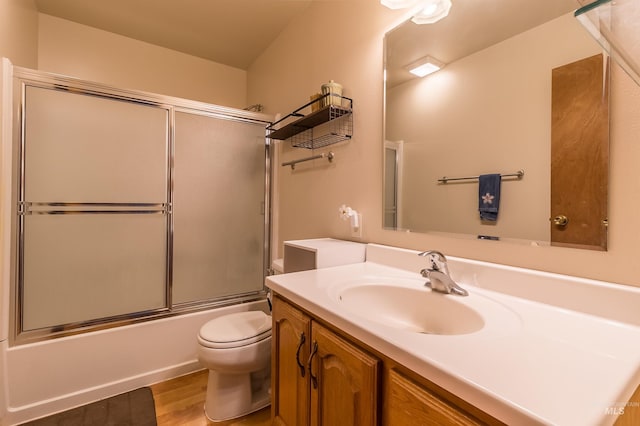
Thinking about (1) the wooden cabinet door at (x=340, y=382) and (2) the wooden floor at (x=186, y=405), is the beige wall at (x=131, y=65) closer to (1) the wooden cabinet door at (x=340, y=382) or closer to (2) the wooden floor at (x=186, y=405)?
(2) the wooden floor at (x=186, y=405)

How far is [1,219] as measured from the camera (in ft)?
4.75

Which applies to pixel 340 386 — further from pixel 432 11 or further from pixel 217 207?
pixel 217 207

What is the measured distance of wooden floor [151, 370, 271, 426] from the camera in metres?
1.50

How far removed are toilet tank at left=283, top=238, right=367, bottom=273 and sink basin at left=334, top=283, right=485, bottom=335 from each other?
261mm

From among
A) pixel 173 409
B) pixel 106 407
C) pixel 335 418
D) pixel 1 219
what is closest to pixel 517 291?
pixel 335 418

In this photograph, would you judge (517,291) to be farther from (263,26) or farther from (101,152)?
(263,26)

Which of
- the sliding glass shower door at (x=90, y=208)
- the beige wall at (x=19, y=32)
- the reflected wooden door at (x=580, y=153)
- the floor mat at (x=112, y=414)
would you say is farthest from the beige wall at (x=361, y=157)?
the beige wall at (x=19, y=32)

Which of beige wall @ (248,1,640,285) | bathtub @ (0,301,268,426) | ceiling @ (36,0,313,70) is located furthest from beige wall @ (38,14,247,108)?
bathtub @ (0,301,268,426)

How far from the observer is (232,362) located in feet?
4.72

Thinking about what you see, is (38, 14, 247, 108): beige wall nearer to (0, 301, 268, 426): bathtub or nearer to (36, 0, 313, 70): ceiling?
(36, 0, 313, 70): ceiling

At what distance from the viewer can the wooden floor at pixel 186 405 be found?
150 cm

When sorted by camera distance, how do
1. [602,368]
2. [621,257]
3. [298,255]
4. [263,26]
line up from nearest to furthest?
1. [602,368]
2. [621,257]
3. [298,255]
4. [263,26]

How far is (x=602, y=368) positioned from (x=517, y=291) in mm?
418

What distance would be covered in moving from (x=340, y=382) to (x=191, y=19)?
267 cm
